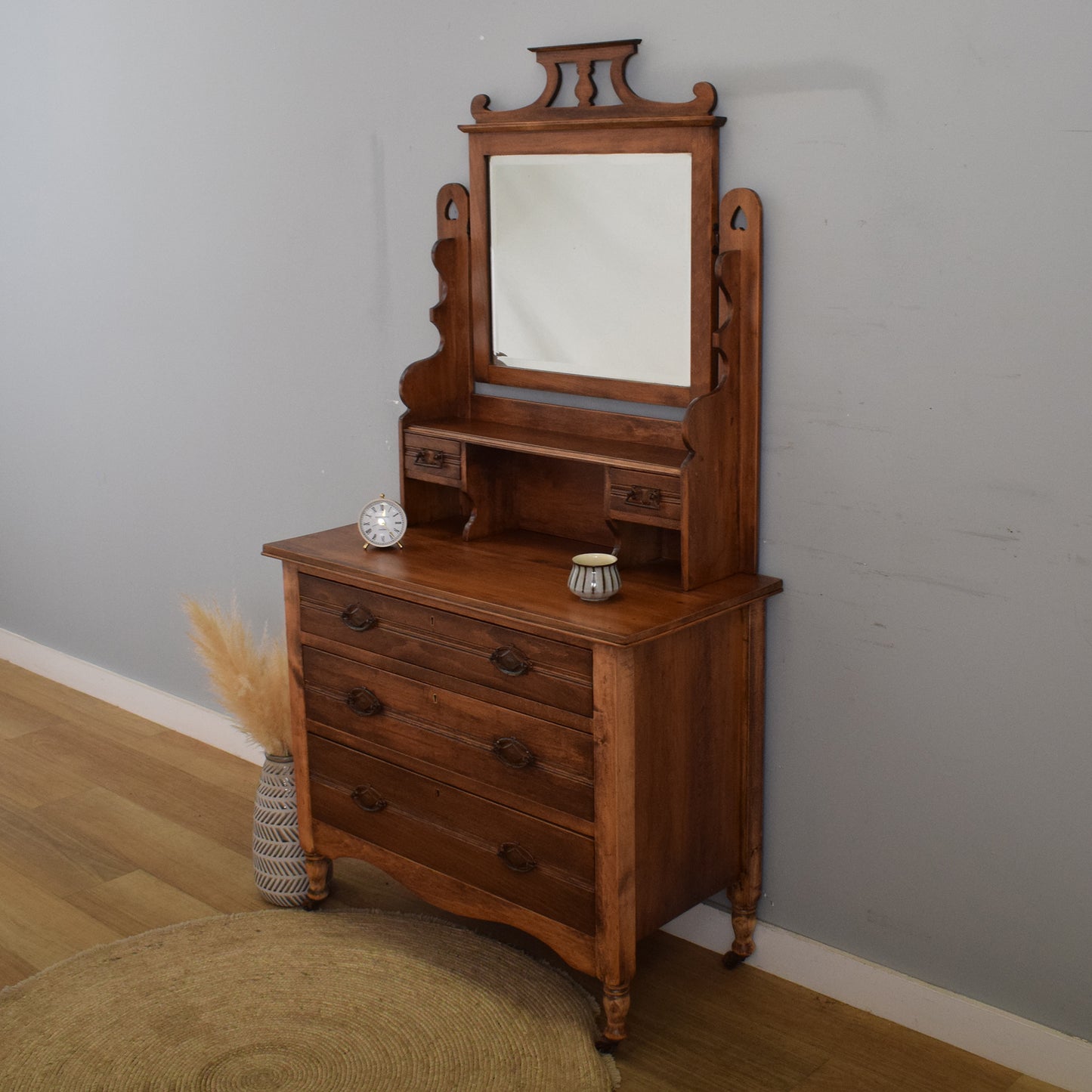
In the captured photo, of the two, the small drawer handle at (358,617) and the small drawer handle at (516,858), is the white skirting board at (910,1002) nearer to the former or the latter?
the small drawer handle at (516,858)

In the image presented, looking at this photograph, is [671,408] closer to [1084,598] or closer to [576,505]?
[576,505]

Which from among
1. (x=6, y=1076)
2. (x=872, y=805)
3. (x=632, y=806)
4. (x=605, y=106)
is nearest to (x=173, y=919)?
(x=6, y=1076)

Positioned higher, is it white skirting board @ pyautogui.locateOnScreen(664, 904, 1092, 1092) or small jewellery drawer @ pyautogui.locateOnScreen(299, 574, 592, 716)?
small jewellery drawer @ pyautogui.locateOnScreen(299, 574, 592, 716)

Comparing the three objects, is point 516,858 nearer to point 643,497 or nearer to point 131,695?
point 643,497

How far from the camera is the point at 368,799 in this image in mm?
2635

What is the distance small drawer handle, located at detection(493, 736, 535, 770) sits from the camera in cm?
229

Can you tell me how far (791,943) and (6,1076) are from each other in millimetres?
1445

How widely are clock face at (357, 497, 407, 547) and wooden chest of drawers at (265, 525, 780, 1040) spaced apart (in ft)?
0.12

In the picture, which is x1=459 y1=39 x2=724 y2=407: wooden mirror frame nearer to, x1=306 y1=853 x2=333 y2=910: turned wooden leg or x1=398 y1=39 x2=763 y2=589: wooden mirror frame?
x1=398 y1=39 x2=763 y2=589: wooden mirror frame

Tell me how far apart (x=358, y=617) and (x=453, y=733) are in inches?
11.9

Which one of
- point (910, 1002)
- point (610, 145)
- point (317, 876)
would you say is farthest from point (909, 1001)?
point (610, 145)

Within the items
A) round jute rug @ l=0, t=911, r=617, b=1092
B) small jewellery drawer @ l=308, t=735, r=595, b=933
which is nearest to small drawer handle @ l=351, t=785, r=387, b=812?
small jewellery drawer @ l=308, t=735, r=595, b=933

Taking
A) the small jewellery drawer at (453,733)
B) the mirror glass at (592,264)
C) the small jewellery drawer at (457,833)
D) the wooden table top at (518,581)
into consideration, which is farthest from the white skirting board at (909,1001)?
the mirror glass at (592,264)

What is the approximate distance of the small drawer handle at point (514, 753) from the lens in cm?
229
